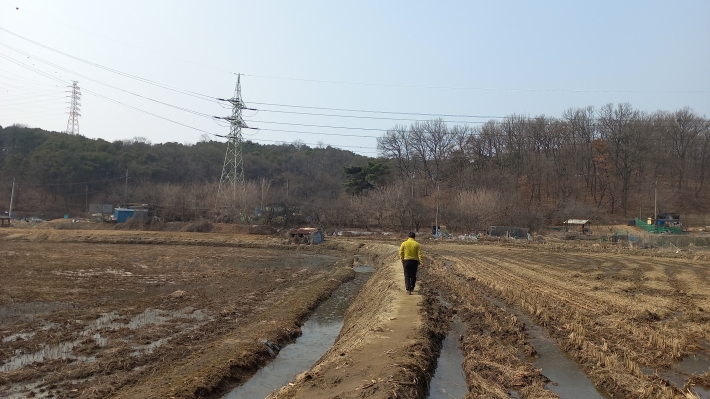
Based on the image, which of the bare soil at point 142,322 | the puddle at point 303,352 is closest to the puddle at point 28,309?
the bare soil at point 142,322

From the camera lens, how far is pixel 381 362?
656 cm

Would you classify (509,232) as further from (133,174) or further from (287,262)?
(133,174)

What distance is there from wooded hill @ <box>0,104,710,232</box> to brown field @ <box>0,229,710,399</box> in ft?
111

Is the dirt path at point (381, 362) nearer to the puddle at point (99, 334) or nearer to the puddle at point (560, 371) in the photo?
the puddle at point (560, 371)

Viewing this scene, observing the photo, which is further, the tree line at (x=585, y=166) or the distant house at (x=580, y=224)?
the tree line at (x=585, y=166)

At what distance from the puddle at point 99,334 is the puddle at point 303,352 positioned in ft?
8.39

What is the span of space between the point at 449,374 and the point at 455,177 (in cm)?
6598

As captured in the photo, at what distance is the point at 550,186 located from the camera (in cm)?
6756

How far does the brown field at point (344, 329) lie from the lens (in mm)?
6324

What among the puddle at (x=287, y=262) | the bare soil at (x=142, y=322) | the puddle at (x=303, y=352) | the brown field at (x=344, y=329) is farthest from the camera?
the puddle at (x=287, y=262)

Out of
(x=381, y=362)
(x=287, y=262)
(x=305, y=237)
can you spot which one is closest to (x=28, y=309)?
(x=381, y=362)

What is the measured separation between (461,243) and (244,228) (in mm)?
23463

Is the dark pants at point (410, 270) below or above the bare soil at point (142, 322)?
above

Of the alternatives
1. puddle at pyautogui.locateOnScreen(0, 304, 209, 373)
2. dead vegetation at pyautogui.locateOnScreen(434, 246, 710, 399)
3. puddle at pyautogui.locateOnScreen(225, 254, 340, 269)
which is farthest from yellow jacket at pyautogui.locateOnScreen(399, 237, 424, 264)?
puddle at pyautogui.locateOnScreen(225, 254, 340, 269)
